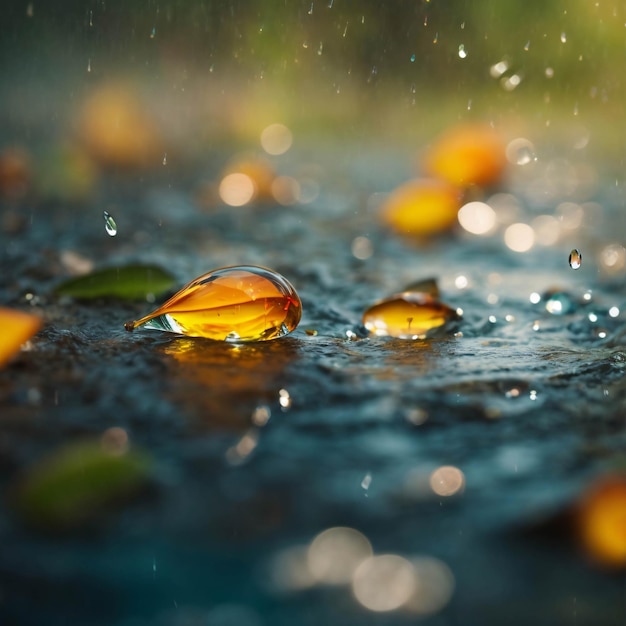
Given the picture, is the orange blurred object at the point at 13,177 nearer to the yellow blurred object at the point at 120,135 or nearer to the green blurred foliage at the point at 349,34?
the yellow blurred object at the point at 120,135

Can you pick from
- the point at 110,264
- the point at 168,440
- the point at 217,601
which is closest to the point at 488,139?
the point at 110,264

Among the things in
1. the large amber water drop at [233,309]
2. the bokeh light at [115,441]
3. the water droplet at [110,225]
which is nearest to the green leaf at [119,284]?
the large amber water drop at [233,309]

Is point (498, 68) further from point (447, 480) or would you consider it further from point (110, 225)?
point (447, 480)

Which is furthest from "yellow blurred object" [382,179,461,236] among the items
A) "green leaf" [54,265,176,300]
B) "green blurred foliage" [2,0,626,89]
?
"green blurred foliage" [2,0,626,89]

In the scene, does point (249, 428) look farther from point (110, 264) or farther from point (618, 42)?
point (618, 42)

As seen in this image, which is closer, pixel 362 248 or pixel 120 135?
pixel 362 248

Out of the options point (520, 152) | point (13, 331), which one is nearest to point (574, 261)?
point (13, 331)
